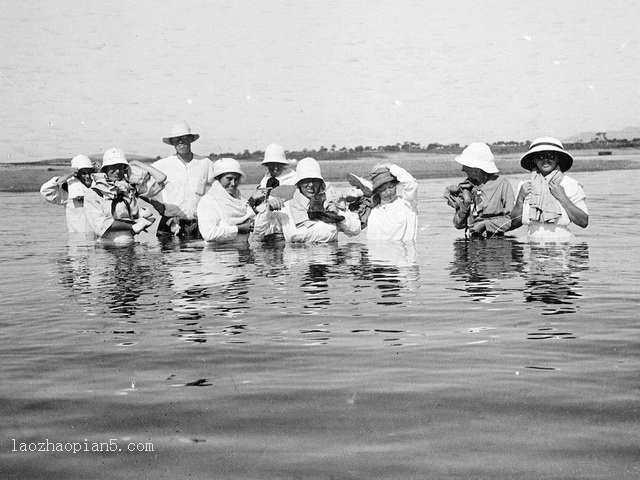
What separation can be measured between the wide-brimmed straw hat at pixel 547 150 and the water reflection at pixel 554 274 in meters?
1.07

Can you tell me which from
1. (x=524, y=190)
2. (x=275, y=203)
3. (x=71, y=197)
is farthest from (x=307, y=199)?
(x=71, y=197)

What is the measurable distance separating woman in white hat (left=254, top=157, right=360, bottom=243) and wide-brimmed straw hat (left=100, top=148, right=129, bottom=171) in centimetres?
234

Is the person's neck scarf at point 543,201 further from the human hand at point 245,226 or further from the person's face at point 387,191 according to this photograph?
the human hand at point 245,226

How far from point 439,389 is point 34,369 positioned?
2618mm

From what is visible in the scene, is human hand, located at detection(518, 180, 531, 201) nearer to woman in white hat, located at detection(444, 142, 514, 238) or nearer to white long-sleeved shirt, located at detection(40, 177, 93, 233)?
woman in white hat, located at detection(444, 142, 514, 238)

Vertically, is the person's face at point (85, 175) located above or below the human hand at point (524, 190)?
above

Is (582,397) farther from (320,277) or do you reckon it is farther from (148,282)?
(148,282)

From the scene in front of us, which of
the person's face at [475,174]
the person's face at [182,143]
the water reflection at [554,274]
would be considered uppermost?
the person's face at [182,143]

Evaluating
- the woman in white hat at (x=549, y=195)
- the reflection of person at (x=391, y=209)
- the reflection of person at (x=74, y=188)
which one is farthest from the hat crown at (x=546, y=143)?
the reflection of person at (x=74, y=188)

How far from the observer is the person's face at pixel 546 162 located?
973 cm

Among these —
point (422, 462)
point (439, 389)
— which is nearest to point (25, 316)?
point (439, 389)

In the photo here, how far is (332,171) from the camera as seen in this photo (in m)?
46.4

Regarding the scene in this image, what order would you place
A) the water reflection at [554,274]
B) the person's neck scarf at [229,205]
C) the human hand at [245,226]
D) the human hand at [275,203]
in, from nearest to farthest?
the water reflection at [554,274]
the human hand at [275,203]
the person's neck scarf at [229,205]
the human hand at [245,226]

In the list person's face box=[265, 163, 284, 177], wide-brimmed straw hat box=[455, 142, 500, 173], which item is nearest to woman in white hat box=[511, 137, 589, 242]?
wide-brimmed straw hat box=[455, 142, 500, 173]
